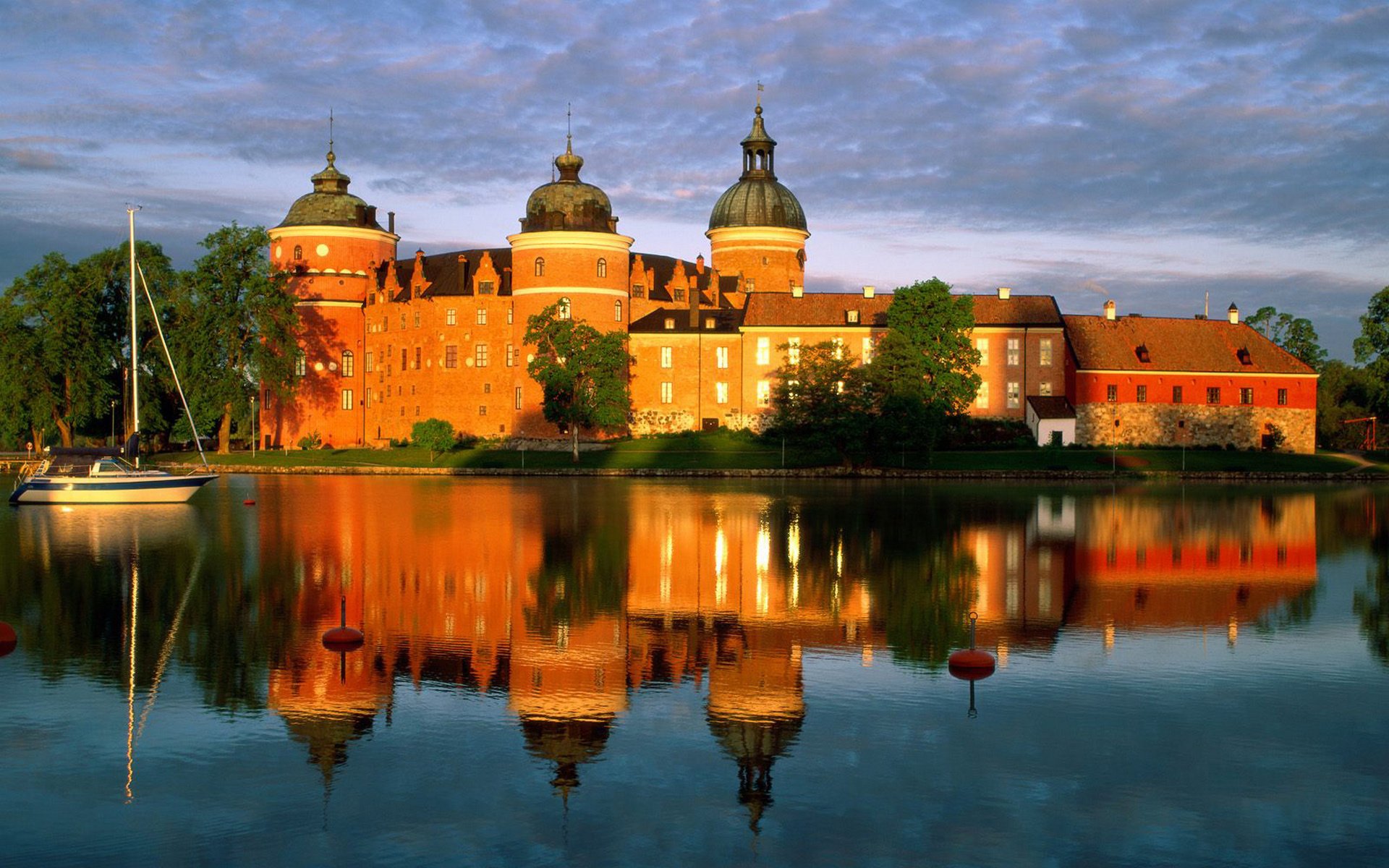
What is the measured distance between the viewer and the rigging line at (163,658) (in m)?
15.9

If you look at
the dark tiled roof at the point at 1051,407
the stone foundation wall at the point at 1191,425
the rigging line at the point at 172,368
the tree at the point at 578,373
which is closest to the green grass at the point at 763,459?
the tree at the point at 578,373

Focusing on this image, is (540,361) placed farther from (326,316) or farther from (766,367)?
(326,316)

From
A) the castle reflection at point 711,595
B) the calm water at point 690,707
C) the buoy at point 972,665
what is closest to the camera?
the calm water at point 690,707

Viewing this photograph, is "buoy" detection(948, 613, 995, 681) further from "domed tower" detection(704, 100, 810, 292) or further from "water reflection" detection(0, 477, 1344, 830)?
"domed tower" detection(704, 100, 810, 292)

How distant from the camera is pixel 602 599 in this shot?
83.0 ft

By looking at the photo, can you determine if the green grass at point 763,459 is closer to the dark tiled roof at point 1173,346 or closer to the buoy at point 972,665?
the dark tiled roof at point 1173,346

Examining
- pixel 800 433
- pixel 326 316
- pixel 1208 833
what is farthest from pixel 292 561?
pixel 326 316

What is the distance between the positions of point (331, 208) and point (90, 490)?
50.3 metres

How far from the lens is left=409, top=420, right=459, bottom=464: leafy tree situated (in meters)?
84.2

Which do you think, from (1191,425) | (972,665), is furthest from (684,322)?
(972,665)

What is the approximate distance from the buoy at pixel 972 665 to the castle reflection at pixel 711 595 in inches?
21.0

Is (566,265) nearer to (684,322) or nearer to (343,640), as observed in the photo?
(684,322)

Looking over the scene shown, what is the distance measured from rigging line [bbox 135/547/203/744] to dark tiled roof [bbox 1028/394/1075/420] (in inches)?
2563

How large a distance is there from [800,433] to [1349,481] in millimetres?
30221
